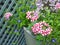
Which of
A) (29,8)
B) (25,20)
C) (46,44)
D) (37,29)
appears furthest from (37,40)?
(29,8)

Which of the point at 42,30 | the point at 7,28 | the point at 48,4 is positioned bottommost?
the point at 7,28

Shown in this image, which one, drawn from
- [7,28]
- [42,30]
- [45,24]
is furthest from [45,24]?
[7,28]

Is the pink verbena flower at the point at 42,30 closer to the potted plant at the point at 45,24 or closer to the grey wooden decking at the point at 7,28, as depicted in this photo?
the potted plant at the point at 45,24

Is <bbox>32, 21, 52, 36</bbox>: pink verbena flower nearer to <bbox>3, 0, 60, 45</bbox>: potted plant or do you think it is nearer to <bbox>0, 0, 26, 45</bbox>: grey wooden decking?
<bbox>3, 0, 60, 45</bbox>: potted plant

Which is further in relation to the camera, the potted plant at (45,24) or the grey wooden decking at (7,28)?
the grey wooden decking at (7,28)

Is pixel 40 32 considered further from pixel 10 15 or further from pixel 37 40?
pixel 10 15

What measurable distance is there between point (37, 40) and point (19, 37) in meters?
0.78

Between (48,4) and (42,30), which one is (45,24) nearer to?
(42,30)

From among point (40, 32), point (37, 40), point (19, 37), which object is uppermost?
point (40, 32)

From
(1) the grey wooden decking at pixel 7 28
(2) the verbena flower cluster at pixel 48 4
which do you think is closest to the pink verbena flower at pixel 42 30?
(2) the verbena flower cluster at pixel 48 4

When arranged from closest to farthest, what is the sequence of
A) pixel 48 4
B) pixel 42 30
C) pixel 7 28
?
pixel 42 30 < pixel 48 4 < pixel 7 28

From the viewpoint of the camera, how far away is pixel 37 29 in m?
2.13

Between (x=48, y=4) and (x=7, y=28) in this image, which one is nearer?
(x=48, y=4)

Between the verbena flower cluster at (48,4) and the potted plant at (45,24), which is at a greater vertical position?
the verbena flower cluster at (48,4)
